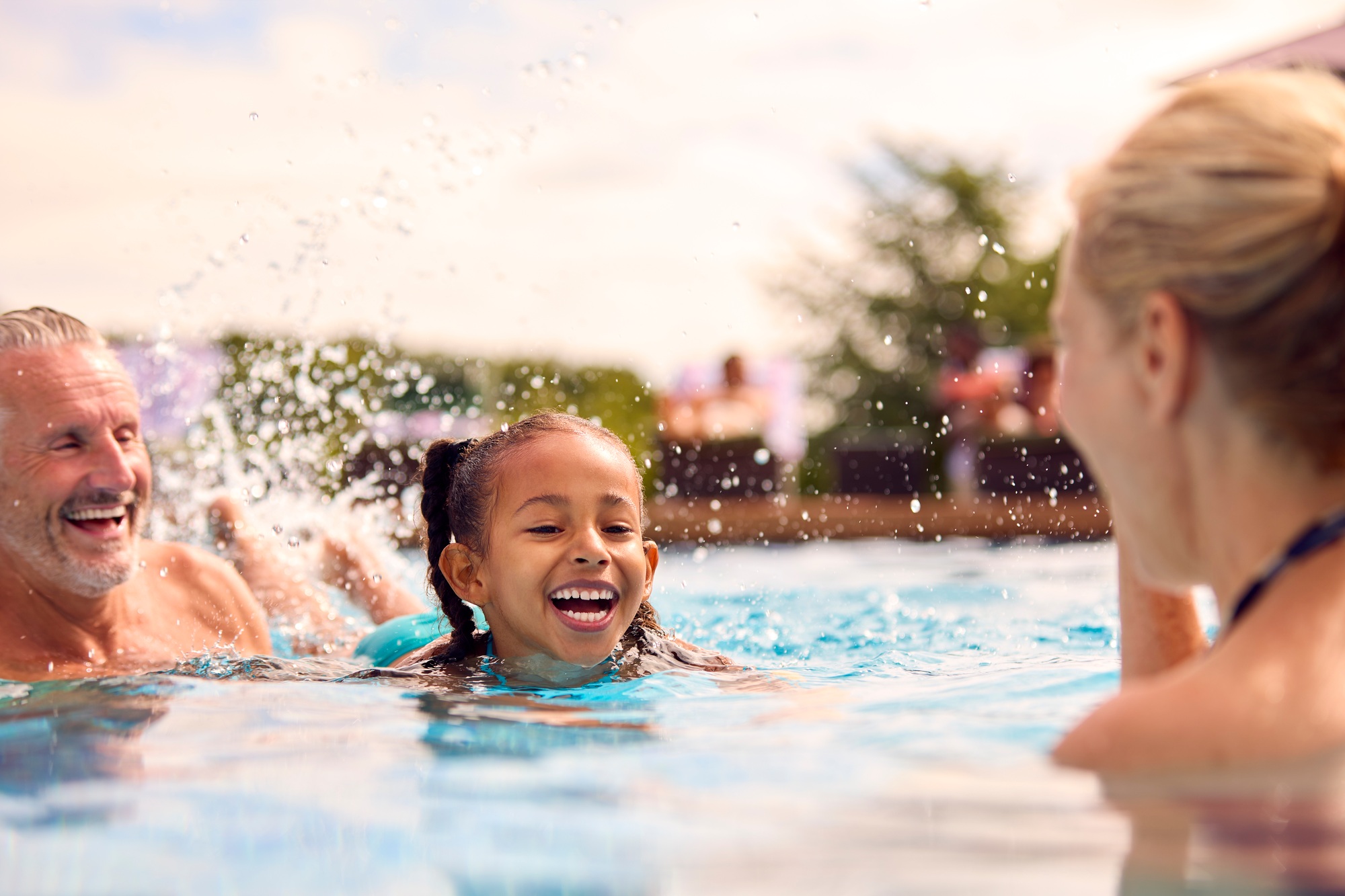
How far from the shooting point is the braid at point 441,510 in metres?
4.32

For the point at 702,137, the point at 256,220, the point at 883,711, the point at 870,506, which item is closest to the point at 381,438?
the point at 256,220

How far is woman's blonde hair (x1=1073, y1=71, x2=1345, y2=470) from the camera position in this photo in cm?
163

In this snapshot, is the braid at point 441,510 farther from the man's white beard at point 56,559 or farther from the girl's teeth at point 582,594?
the man's white beard at point 56,559

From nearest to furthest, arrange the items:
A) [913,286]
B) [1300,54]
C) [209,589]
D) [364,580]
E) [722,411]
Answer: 1. [209,589]
2. [364,580]
3. [1300,54]
4. [722,411]
5. [913,286]

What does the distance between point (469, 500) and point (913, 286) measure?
24.0 meters

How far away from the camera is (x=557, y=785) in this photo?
2.31 meters

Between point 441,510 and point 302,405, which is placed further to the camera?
point 302,405

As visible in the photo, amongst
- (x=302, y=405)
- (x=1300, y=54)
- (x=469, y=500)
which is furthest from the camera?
(x=302, y=405)

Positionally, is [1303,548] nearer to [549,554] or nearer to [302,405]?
[549,554]

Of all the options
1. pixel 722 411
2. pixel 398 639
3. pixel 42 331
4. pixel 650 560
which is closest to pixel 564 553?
pixel 650 560

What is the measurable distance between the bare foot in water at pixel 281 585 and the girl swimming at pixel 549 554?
5.70 ft

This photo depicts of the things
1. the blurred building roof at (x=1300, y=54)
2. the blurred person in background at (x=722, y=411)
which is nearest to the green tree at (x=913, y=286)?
the blurred person in background at (x=722, y=411)

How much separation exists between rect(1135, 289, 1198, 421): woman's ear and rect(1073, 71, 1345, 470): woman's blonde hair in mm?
17

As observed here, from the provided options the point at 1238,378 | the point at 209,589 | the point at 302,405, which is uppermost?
the point at 1238,378
